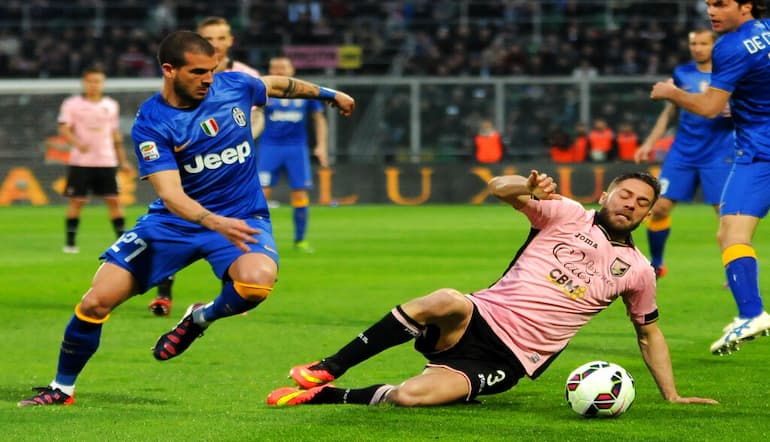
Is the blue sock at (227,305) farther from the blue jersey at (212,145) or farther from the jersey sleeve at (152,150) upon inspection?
the jersey sleeve at (152,150)

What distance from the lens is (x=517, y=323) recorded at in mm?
6723

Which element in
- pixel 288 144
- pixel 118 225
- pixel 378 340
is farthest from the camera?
pixel 288 144

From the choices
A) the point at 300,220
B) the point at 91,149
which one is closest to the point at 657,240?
the point at 300,220

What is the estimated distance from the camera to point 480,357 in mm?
6723

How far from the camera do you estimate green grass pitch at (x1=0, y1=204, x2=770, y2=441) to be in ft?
20.2

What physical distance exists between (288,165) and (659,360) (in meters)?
10.8

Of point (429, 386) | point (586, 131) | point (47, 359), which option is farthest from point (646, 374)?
point (586, 131)

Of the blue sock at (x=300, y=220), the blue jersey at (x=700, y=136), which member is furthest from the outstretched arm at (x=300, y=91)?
the blue sock at (x=300, y=220)

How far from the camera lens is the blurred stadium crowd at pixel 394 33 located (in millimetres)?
32344

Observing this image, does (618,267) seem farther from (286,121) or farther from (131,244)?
(286,121)

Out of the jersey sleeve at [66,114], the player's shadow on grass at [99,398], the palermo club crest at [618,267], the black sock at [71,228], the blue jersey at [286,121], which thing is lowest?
the black sock at [71,228]

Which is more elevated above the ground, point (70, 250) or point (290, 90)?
point (290, 90)

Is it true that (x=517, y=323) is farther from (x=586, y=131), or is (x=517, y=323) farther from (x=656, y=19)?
(x=656, y=19)

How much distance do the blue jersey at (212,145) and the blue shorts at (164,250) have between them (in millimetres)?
109
